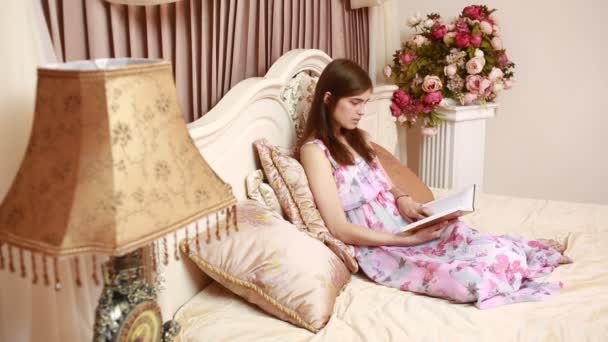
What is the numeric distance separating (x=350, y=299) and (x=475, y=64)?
5.42 ft

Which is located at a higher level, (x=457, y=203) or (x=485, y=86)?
(x=485, y=86)

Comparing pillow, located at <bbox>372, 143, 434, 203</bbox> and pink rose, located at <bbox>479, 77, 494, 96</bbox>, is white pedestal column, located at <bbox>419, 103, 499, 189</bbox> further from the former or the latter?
pillow, located at <bbox>372, 143, 434, 203</bbox>

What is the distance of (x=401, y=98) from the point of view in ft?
9.66

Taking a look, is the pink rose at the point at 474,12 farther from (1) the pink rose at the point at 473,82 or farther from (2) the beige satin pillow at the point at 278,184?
(2) the beige satin pillow at the point at 278,184

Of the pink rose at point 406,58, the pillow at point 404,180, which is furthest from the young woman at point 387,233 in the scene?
the pink rose at point 406,58

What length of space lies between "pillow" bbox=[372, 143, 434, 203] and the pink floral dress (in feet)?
0.73

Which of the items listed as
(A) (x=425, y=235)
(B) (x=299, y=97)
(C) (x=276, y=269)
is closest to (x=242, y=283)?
(C) (x=276, y=269)

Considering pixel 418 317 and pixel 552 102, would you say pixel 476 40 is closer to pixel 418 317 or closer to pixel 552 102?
pixel 552 102

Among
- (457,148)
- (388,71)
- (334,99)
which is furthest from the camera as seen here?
(457,148)

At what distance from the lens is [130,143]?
0.92 m

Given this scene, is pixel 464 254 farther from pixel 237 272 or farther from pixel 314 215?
pixel 237 272

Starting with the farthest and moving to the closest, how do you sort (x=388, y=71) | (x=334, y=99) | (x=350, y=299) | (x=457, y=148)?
(x=457, y=148) < (x=388, y=71) < (x=334, y=99) < (x=350, y=299)

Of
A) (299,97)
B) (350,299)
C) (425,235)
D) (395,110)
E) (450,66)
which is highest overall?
(450,66)

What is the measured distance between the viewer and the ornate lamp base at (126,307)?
1.00m
